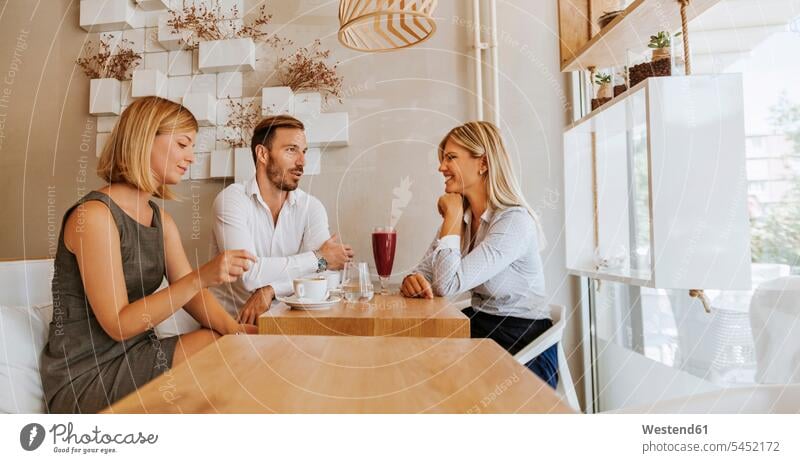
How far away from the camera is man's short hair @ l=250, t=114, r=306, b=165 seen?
679 mm

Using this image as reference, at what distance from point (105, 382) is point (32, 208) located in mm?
303

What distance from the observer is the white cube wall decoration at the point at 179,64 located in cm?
67

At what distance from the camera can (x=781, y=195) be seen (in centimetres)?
54

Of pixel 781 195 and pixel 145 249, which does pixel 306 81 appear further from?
pixel 781 195

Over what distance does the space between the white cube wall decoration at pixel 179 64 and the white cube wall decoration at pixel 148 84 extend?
19mm

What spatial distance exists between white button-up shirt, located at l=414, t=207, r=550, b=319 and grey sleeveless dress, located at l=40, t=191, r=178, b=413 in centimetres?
39

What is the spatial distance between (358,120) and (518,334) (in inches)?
17.3

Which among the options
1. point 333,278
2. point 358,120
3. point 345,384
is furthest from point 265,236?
point 345,384

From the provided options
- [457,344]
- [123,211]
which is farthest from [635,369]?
[123,211]

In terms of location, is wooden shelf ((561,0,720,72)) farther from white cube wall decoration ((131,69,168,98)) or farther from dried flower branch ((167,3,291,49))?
white cube wall decoration ((131,69,168,98))

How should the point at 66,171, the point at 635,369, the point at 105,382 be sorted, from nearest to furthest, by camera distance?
the point at 105,382
the point at 66,171
the point at 635,369
